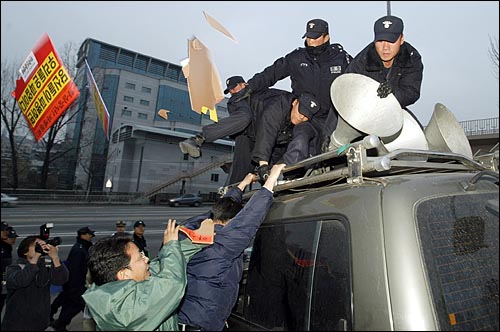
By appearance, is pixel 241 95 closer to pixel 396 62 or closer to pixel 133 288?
pixel 396 62

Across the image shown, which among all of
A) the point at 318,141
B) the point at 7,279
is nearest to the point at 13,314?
the point at 7,279

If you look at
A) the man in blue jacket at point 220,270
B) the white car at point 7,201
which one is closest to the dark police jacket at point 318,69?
the man in blue jacket at point 220,270

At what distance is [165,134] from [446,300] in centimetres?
3883

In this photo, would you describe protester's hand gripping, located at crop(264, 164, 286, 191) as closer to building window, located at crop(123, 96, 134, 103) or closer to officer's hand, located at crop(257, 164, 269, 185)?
officer's hand, located at crop(257, 164, 269, 185)

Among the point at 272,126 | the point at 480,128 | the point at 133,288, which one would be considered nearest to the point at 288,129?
the point at 272,126

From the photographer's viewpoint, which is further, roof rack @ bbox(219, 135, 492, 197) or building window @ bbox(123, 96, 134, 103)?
building window @ bbox(123, 96, 134, 103)

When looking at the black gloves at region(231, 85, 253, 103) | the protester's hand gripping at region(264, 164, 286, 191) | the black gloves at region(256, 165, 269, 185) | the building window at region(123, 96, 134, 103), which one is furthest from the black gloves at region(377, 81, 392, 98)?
the building window at region(123, 96, 134, 103)

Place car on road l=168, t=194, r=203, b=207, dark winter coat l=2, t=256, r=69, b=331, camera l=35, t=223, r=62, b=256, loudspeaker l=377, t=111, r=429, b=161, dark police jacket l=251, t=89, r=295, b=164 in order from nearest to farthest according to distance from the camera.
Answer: loudspeaker l=377, t=111, r=429, b=161
dark police jacket l=251, t=89, r=295, b=164
dark winter coat l=2, t=256, r=69, b=331
camera l=35, t=223, r=62, b=256
car on road l=168, t=194, r=203, b=207

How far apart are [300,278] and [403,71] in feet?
5.79

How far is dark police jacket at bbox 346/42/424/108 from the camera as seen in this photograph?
2.54m

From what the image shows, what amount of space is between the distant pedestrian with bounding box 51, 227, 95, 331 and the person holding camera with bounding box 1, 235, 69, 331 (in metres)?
0.97

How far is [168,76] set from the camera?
53.1m

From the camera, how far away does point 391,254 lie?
48.5 inches

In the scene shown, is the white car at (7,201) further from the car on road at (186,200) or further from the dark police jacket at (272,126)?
the dark police jacket at (272,126)
